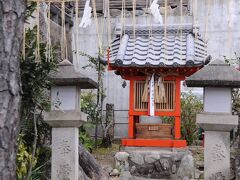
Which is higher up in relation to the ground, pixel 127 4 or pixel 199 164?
pixel 127 4

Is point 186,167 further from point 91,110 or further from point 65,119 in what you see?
point 91,110

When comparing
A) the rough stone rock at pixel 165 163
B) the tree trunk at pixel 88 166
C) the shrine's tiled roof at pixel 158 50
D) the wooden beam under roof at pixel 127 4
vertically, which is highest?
the wooden beam under roof at pixel 127 4

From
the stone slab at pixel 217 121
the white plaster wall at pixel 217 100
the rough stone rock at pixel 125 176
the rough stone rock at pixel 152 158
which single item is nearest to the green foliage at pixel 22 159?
the stone slab at pixel 217 121

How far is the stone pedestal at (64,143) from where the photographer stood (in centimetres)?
732

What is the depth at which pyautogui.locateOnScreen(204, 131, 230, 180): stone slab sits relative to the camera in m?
6.69

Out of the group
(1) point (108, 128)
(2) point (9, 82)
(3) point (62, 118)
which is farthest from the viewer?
(1) point (108, 128)

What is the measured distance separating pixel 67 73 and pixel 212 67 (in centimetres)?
231

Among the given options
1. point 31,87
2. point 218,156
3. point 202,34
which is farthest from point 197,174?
point 202,34

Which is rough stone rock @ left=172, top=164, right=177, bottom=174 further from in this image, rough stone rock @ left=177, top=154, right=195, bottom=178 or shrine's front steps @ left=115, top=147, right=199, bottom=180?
rough stone rock @ left=177, top=154, right=195, bottom=178

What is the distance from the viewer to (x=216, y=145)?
6.71 metres

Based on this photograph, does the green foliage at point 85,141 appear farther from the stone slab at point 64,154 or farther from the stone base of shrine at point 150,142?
the stone slab at point 64,154

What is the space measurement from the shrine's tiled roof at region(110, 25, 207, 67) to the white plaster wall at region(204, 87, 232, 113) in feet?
12.0

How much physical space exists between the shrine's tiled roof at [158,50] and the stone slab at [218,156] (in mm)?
4093

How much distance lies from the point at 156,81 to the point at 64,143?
4.52m
